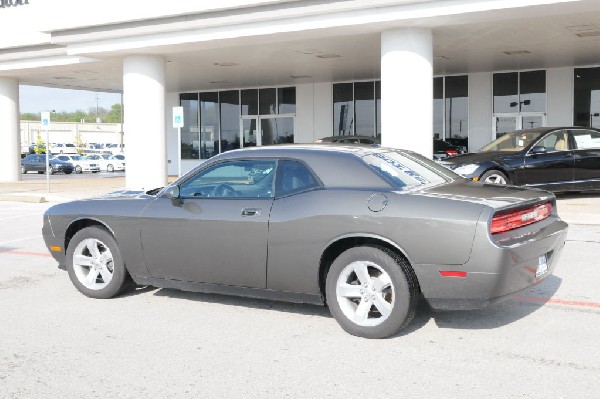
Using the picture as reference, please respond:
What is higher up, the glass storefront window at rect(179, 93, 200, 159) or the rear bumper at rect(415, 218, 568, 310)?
the glass storefront window at rect(179, 93, 200, 159)

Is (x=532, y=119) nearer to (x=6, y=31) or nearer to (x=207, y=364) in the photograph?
(x=6, y=31)

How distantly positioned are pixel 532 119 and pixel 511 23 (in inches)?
358

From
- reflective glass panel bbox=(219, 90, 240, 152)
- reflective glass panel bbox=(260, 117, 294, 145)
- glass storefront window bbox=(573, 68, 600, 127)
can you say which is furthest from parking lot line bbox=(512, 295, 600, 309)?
reflective glass panel bbox=(219, 90, 240, 152)

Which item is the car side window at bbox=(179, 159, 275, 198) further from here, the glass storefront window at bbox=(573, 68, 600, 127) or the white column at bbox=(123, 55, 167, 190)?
the glass storefront window at bbox=(573, 68, 600, 127)

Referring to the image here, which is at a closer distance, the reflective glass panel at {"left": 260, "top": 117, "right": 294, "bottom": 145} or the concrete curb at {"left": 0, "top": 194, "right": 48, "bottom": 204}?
the concrete curb at {"left": 0, "top": 194, "right": 48, "bottom": 204}

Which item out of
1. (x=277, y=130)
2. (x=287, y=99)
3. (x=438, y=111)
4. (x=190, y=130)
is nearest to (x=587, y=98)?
(x=438, y=111)

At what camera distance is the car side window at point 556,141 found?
14719 millimetres

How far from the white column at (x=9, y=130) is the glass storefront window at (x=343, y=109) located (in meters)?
13.4

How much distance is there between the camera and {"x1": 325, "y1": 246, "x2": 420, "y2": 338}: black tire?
5055 mm

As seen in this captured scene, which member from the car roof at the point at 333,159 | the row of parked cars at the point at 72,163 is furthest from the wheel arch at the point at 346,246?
the row of parked cars at the point at 72,163

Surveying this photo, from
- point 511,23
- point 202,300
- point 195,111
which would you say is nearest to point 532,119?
point 511,23

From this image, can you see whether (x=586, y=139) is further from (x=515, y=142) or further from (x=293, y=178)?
(x=293, y=178)

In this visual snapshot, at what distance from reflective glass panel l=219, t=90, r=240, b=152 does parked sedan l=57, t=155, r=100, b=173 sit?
19.3 m

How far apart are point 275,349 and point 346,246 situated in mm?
974
